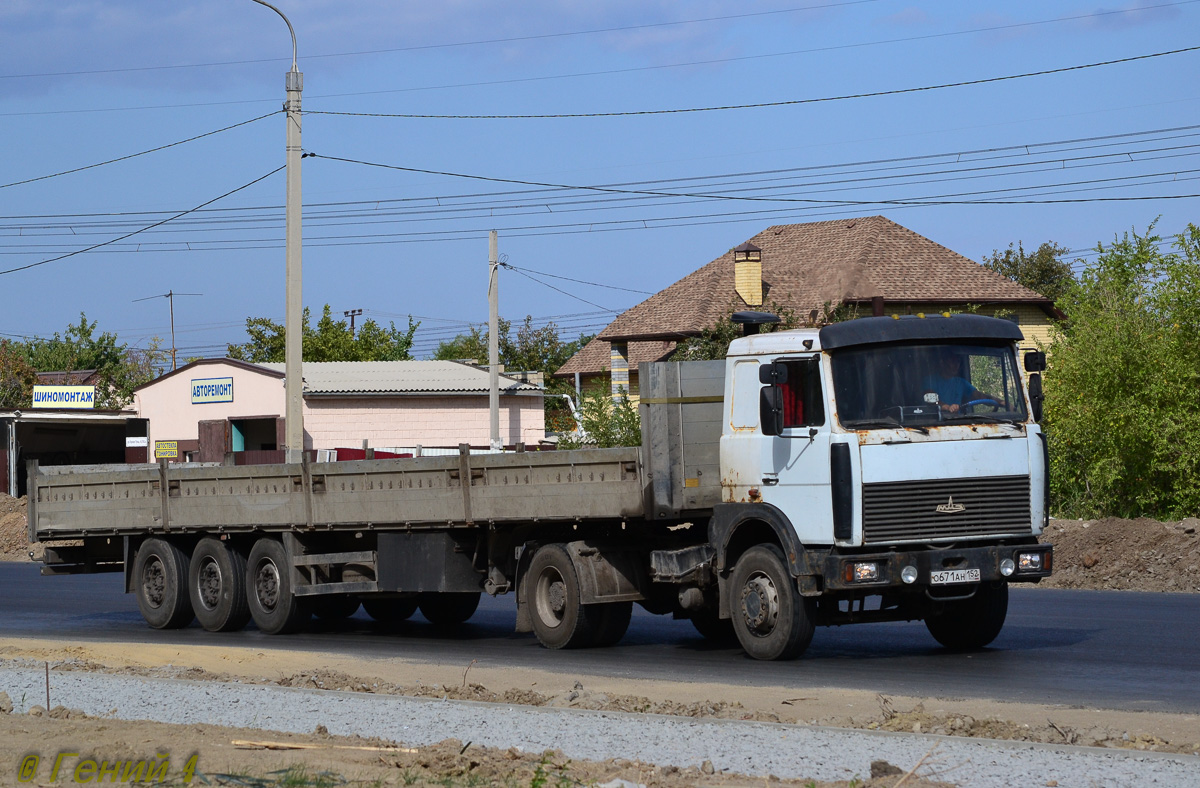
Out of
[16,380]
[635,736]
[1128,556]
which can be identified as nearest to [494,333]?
[1128,556]

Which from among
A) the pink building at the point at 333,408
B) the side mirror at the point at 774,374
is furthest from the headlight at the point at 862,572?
the pink building at the point at 333,408

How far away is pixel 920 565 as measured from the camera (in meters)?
11.4

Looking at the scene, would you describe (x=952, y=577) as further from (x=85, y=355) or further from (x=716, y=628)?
(x=85, y=355)

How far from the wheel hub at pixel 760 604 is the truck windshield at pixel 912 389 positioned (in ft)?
5.03

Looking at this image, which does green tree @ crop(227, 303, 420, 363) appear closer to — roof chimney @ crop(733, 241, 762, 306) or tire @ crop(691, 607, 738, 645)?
roof chimney @ crop(733, 241, 762, 306)

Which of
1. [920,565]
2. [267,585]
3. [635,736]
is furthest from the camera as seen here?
[267,585]

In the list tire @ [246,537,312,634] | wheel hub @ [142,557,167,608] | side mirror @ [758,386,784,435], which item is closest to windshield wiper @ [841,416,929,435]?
side mirror @ [758,386,784,435]

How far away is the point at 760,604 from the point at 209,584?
25.7ft

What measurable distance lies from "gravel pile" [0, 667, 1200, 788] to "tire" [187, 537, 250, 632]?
605 cm

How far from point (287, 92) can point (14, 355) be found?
63514 millimetres

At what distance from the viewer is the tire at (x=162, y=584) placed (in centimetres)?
1739

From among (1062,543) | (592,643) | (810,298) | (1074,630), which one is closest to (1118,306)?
(1062,543)

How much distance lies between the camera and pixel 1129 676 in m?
11.1

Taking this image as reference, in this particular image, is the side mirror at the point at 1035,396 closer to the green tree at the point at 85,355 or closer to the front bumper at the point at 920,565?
the front bumper at the point at 920,565
